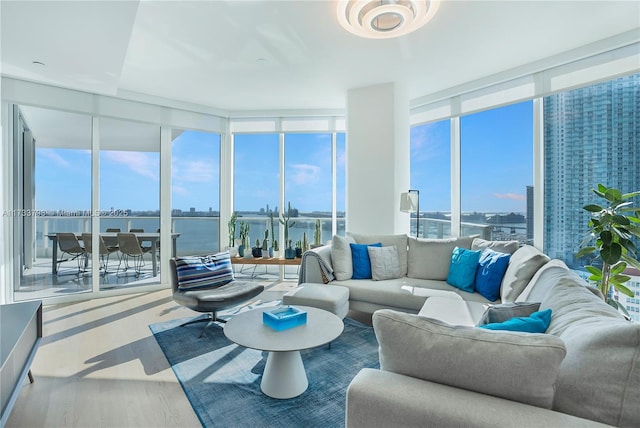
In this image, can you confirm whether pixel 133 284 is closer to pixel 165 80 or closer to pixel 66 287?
pixel 66 287

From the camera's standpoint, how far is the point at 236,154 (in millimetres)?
5816

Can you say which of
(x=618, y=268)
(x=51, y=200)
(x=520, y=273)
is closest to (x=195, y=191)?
(x=51, y=200)

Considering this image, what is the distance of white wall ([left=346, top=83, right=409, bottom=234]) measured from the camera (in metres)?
4.48

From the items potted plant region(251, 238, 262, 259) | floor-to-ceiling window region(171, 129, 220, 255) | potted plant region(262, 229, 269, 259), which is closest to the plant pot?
potted plant region(251, 238, 262, 259)

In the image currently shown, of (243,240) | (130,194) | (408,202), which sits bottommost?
(243,240)

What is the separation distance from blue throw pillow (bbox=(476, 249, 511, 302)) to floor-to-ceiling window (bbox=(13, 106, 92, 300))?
16.4 ft

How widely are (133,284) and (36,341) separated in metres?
2.62

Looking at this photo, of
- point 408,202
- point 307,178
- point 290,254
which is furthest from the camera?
point 307,178

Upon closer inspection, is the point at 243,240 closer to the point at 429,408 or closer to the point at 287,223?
the point at 287,223

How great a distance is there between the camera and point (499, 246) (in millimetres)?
3398

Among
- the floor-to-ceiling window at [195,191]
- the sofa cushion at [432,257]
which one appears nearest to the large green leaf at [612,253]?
the sofa cushion at [432,257]

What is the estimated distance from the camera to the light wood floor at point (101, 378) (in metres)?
2.01

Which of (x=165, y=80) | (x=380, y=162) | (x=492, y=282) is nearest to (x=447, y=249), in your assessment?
(x=492, y=282)

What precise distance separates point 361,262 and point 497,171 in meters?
2.19
